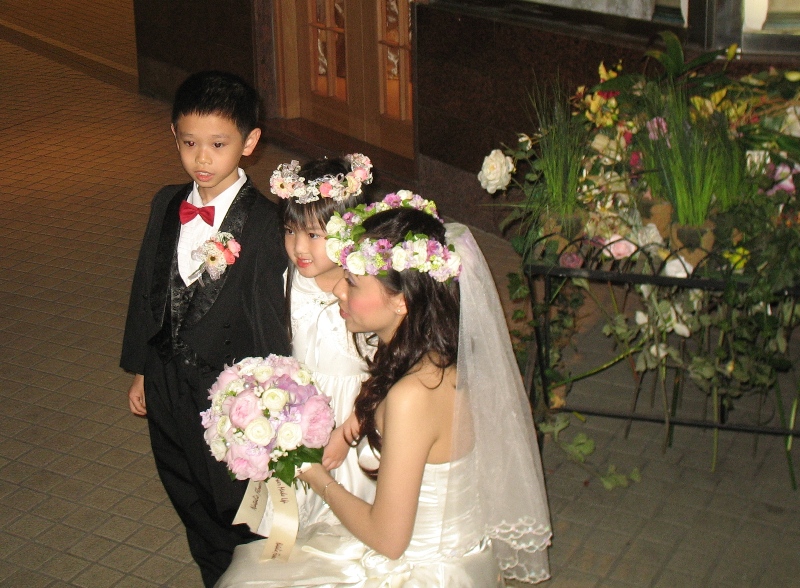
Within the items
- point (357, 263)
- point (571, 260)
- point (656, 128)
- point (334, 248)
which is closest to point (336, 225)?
point (334, 248)

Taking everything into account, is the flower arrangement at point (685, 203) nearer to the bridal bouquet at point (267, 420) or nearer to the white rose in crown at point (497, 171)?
the white rose in crown at point (497, 171)

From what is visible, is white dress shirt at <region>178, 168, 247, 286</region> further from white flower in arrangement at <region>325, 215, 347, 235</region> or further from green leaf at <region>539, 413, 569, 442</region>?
green leaf at <region>539, 413, 569, 442</region>

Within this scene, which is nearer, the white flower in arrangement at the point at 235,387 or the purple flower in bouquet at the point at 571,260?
the white flower in arrangement at the point at 235,387

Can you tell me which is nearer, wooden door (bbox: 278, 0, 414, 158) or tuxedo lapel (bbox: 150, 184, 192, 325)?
tuxedo lapel (bbox: 150, 184, 192, 325)

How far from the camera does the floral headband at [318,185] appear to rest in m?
3.03

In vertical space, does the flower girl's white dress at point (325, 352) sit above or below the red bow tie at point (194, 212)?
below

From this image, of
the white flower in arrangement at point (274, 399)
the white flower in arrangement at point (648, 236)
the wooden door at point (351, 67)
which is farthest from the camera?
the wooden door at point (351, 67)

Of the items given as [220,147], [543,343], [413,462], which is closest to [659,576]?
[543,343]

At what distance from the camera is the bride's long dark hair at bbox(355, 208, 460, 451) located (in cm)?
252

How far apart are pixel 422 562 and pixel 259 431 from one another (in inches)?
23.2

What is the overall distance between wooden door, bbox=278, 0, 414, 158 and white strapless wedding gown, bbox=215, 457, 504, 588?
17.0 feet

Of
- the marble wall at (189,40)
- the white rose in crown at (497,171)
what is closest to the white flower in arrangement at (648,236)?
the white rose in crown at (497,171)

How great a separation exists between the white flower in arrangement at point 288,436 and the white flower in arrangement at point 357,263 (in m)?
0.43

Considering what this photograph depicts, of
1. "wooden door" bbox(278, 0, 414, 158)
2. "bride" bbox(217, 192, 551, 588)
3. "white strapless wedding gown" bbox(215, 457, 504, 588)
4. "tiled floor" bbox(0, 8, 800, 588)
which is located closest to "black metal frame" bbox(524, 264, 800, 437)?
"tiled floor" bbox(0, 8, 800, 588)
